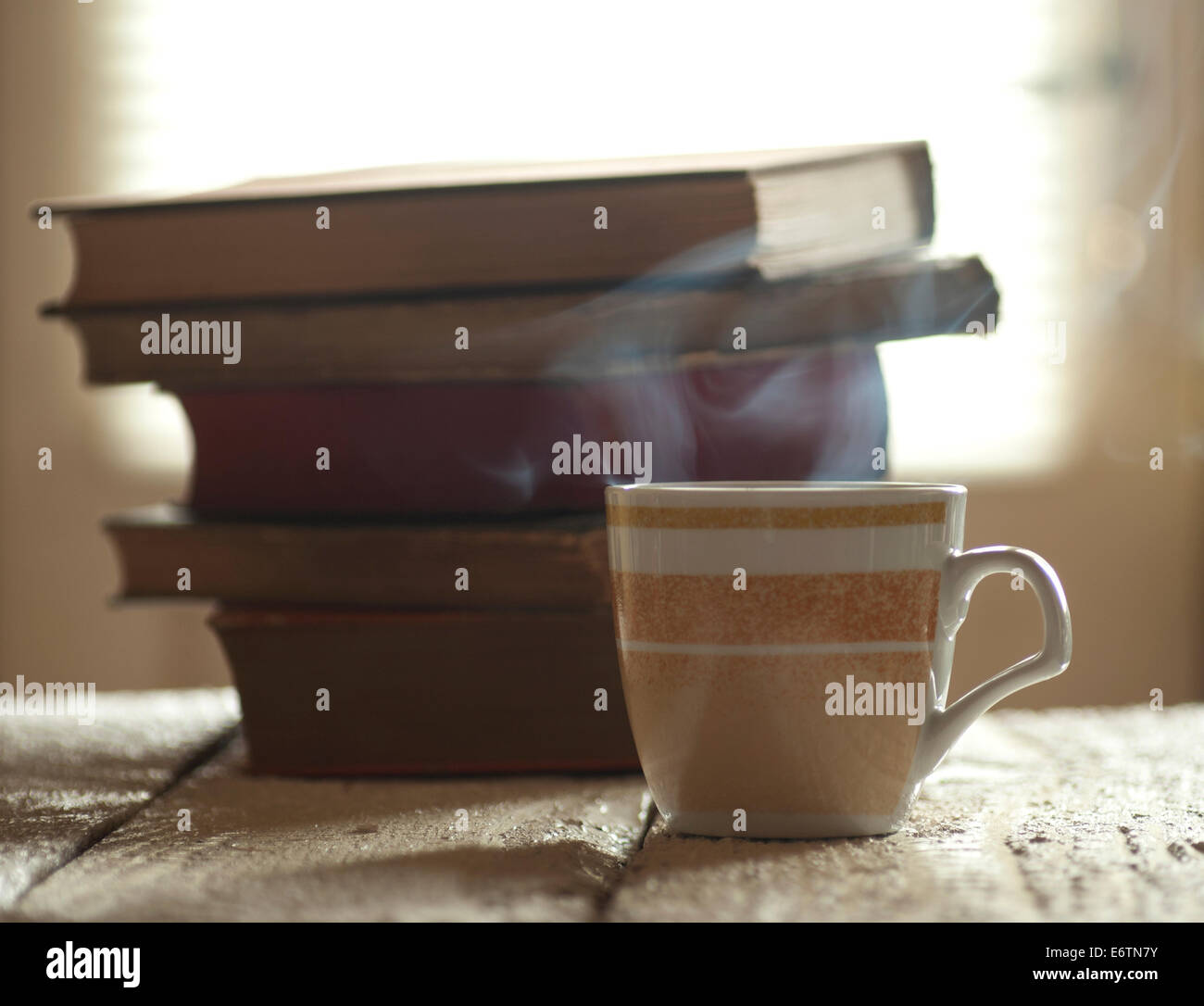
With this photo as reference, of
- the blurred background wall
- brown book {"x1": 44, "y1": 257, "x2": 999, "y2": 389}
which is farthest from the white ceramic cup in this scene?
the blurred background wall

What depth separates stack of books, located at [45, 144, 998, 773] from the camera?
47 cm

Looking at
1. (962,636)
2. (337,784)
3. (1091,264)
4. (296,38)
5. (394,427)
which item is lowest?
(962,636)

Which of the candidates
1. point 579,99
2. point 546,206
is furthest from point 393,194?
point 579,99

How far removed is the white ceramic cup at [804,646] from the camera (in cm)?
36

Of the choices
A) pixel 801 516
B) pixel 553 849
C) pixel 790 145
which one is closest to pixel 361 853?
pixel 553 849

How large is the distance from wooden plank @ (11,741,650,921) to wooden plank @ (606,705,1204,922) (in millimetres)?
26

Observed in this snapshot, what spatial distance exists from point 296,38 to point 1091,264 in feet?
3.29

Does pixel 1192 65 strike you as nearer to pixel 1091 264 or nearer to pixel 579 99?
pixel 1091 264

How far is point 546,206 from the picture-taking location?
473mm

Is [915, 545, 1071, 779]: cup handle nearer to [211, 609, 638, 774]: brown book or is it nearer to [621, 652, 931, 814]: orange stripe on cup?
[621, 652, 931, 814]: orange stripe on cup

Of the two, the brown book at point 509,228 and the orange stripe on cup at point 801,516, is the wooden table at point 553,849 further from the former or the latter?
the brown book at point 509,228

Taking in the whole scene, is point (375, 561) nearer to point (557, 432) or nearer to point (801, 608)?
point (557, 432)

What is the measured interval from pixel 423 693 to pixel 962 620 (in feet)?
0.72

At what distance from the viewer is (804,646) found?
1.18 feet
